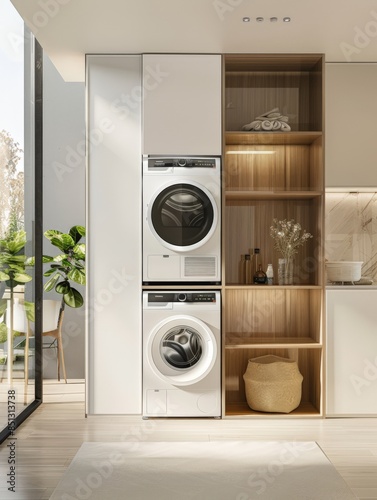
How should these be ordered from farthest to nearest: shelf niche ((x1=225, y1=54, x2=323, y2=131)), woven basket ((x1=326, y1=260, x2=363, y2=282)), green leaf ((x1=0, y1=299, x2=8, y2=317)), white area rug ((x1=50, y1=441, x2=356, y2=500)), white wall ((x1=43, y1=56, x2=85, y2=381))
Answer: white wall ((x1=43, y1=56, x2=85, y2=381)) < shelf niche ((x1=225, y1=54, x2=323, y2=131)) < woven basket ((x1=326, y1=260, x2=363, y2=282)) < green leaf ((x1=0, y1=299, x2=8, y2=317)) < white area rug ((x1=50, y1=441, x2=356, y2=500))

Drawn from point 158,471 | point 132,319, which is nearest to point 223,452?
point 158,471

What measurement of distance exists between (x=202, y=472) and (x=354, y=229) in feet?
8.25

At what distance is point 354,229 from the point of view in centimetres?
498

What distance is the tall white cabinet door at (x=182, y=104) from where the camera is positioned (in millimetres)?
4398

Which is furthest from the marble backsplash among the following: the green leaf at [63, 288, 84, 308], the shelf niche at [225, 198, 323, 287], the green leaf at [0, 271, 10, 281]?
the green leaf at [0, 271, 10, 281]

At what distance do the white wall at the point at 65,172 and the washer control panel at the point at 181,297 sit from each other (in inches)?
70.0

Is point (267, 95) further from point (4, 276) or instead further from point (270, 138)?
point (4, 276)

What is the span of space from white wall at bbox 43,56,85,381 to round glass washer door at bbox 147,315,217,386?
1.80m

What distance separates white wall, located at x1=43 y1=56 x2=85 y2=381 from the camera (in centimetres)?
592

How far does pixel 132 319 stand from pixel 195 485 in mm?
1579

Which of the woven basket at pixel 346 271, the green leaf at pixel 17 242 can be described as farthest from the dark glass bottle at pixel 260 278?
the green leaf at pixel 17 242

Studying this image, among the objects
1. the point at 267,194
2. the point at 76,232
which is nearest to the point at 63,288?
the point at 76,232

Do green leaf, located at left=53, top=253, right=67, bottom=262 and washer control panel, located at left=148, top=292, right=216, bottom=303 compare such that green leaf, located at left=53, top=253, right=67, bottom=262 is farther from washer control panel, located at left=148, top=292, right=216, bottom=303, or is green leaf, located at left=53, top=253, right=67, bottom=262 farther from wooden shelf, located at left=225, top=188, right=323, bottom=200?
wooden shelf, located at left=225, top=188, right=323, bottom=200

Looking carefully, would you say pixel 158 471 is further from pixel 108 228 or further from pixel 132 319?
pixel 108 228
